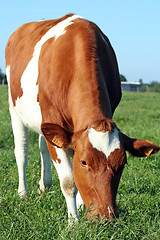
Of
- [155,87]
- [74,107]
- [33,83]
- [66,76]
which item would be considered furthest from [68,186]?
[155,87]

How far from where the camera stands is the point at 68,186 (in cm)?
374

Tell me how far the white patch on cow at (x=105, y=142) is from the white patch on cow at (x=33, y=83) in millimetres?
1356

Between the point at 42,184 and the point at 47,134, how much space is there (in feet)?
6.28

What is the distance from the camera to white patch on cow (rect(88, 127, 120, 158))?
2877 mm

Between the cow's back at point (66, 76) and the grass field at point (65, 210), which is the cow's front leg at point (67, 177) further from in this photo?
the cow's back at point (66, 76)

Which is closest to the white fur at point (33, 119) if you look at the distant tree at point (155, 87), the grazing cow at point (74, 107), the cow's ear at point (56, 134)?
the grazing cow at point (74, 107)

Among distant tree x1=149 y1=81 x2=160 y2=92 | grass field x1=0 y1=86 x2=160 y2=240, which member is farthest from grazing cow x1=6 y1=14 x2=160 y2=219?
distant tree x1=149 y1=81 x2=160 y2=92

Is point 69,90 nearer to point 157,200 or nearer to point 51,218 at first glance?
point 51,218

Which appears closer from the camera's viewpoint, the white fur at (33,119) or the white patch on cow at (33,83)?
the white fur at (33,119)

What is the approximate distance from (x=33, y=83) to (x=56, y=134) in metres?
1.23

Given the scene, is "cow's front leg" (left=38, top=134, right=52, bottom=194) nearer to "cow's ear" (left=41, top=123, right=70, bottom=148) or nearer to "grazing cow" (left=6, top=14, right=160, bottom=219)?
"grazing cow" (left=6, top=14, right=160, bottom=219)

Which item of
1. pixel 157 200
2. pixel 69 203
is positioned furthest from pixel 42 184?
pixel 157 200

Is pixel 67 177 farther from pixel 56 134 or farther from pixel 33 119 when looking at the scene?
pixel 33 119

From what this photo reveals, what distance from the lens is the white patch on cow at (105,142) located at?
9.44 feet
